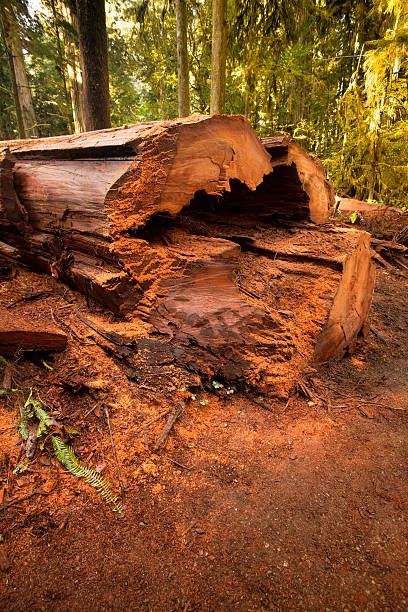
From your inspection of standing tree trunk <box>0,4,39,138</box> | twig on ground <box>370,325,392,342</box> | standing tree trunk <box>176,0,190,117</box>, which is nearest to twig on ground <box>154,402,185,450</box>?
twig on ground <box>370,325,392,342</box>

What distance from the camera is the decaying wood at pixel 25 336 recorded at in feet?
6.43

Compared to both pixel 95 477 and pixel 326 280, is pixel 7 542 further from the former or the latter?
pixel 326 280

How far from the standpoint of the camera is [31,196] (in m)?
2.83

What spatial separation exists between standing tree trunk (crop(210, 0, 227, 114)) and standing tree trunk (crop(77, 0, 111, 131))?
7.06ft

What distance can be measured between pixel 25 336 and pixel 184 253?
1.30 meters

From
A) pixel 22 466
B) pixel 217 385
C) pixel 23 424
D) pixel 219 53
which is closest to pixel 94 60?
pixel 219 53

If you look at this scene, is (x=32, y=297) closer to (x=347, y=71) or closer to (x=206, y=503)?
(x=206, y=503)

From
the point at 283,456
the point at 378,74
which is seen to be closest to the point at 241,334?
the point at 283,456

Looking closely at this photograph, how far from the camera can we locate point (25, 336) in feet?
6.57

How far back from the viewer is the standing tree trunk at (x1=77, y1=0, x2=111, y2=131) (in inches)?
211

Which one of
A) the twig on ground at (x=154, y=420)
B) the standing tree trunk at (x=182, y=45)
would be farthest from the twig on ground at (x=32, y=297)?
the standing tree trunk at (x=182, y=45)

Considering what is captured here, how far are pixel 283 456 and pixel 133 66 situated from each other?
2379 centimetres

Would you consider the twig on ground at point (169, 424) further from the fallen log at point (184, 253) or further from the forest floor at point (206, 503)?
the fallen log at point (184, 253)

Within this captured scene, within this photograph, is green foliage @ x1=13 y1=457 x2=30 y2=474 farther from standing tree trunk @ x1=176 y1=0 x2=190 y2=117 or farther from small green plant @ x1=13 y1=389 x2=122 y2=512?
standing tree trunk @ x1=176 y1=0 x2=190 y2=117
